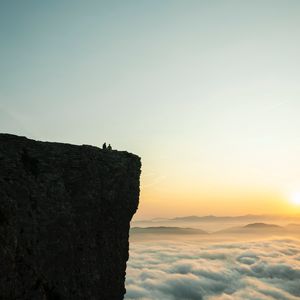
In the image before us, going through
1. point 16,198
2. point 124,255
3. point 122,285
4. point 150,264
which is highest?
point 16,198

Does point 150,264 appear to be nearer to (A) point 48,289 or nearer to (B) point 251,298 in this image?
(B) point 251,298

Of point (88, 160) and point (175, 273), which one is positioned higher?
point (88, 160)

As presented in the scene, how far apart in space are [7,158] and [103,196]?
4723 mm

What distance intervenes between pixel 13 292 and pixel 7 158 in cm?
466

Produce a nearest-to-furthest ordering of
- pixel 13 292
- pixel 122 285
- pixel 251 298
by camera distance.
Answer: pixel 13 292, pixel 122 285, pixel 251 298

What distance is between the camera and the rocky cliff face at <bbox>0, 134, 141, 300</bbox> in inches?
498

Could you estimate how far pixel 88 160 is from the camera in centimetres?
1612

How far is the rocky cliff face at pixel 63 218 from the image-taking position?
12.6 meters

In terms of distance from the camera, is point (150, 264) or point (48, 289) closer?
point (48, 289)

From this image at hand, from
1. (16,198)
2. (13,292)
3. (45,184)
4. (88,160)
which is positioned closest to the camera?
(13,292)

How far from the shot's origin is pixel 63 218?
14594mm

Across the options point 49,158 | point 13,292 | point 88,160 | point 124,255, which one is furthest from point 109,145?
point 13,292

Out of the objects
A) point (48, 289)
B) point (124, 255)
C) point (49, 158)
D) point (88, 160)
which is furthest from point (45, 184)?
point (124, 255)

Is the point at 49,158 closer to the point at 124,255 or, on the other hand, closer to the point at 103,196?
the point at 103,196
